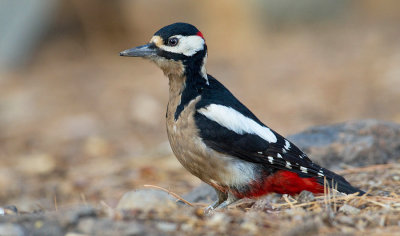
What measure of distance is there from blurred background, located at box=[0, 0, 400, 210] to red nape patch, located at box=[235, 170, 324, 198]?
1497 millimetres

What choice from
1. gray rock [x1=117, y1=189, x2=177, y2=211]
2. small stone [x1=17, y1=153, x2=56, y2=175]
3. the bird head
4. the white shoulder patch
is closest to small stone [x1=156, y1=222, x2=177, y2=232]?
Result: gray rock [x1=117, y1=189, x2=177, y2=211]

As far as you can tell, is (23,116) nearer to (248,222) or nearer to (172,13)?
(172,13)

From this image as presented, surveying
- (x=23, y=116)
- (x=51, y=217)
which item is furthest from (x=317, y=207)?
(x=23, y=116)

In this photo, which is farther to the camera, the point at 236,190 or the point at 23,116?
the point at 23,116

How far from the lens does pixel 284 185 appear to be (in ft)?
12.2

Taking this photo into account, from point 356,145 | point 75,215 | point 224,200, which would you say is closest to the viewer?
point 75,215

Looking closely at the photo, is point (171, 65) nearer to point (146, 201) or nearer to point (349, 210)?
point (146, 201)

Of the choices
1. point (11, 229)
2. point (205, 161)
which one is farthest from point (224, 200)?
point (11, 229)

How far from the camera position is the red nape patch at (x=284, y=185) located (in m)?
3.67

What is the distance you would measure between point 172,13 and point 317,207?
8362 millimetres

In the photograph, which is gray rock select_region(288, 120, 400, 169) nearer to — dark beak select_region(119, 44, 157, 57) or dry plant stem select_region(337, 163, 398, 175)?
dry plant stem select_region(337, 163, 398, 175)

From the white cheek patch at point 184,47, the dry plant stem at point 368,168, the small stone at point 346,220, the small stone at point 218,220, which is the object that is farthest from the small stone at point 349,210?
the white cheek patch at point 184,47

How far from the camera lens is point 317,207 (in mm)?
3279

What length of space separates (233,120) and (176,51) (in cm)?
60
